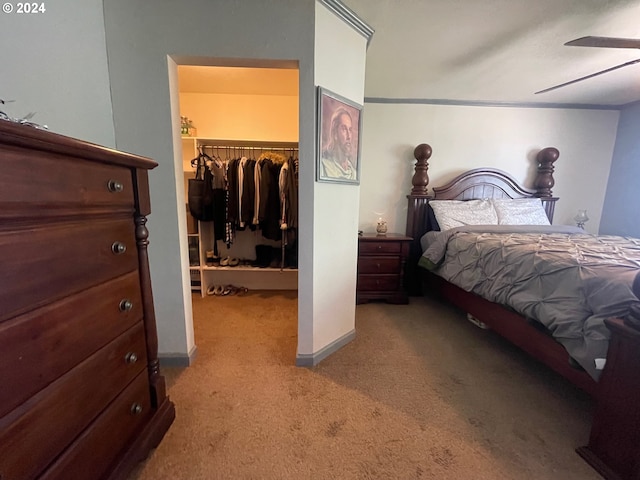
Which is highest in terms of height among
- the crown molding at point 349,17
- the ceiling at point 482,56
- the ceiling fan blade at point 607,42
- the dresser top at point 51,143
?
the ceiling at point 482,56

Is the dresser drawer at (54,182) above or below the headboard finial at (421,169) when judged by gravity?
below

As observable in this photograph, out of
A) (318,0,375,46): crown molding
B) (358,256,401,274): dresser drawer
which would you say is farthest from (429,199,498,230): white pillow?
(318,0,375,46): crown molding

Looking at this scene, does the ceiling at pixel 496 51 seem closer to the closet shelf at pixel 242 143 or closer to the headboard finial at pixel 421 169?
the headboard finial at pixel 421 169

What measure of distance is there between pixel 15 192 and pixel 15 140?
0.11 m

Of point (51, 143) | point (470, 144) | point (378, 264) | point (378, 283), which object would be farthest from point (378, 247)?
point (51, 143)

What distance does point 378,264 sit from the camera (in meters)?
2.70

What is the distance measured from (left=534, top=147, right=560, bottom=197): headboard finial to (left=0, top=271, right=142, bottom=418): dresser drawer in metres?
3.90

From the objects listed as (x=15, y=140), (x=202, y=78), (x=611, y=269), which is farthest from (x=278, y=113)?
(x=611, y=269)

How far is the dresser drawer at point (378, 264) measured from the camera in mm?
2688

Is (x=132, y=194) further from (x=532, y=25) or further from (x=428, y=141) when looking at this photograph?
(x=428, y=141)

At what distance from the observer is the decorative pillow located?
9.49ft

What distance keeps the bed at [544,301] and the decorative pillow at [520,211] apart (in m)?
0.03

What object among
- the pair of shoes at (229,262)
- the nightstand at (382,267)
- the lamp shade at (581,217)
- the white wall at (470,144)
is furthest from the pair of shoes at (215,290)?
the lamp shade at (581,217)

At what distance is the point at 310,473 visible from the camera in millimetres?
1078
